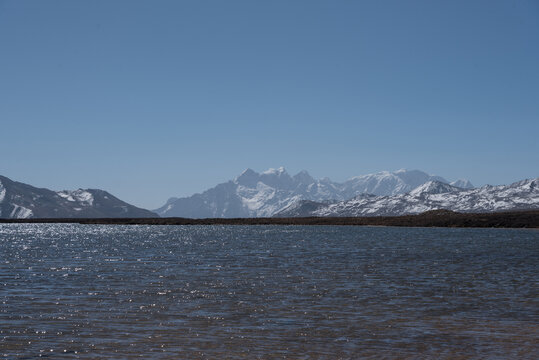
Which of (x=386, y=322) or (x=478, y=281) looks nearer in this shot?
(x=386, y=322)

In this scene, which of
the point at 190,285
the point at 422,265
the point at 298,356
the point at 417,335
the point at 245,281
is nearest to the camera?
the point at 298,356

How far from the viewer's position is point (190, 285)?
3669 cm

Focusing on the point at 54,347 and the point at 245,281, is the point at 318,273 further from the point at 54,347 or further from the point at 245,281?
the point at 54,347

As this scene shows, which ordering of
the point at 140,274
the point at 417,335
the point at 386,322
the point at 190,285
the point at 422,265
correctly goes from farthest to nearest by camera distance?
the point at 422,265
the point at 140,274
the point at 190,285
the point at 386,322
the point at 417,335

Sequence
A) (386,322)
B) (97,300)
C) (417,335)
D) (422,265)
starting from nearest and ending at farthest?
1. (417,335)
2. (386,322)
3. (97,300)
4. (422,265)

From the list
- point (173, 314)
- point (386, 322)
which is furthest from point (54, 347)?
point (386, 322)

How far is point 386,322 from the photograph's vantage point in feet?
79.9

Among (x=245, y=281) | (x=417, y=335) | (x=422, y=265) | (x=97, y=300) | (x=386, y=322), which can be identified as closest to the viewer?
(x=417, y=335)

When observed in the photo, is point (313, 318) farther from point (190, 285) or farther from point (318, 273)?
point (318, 273)

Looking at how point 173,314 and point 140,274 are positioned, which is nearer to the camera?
point 173,314

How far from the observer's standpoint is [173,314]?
2583 centimetres

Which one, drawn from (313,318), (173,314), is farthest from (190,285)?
(313,318)

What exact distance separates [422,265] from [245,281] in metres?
22.4

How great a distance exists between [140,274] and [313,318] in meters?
23.2
